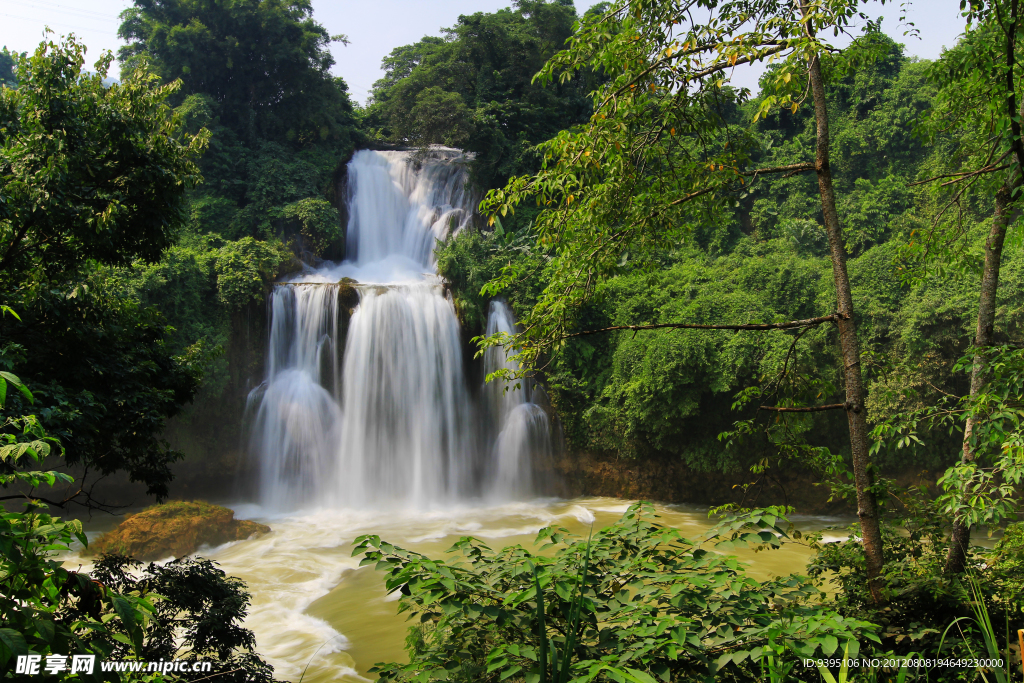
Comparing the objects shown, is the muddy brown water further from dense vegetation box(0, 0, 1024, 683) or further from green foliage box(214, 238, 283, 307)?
green foliage box(214, 238, 283, 307)

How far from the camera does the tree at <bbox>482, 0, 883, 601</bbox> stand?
3639 millimetres

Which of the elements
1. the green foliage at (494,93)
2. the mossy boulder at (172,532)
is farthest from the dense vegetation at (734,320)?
the mossy boulder at (172,532)

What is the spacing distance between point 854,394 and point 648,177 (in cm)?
197

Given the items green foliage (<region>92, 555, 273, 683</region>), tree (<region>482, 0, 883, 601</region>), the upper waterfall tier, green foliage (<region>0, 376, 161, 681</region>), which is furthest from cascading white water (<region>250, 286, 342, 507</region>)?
green foliage (<region>0, 376, 161, 681</region>)

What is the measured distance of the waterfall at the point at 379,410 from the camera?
14.1m

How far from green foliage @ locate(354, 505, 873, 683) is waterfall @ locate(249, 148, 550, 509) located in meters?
12.0

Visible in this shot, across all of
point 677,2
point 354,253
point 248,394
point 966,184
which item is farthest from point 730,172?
point 354,253

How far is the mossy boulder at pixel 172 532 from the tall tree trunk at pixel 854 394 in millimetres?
10364

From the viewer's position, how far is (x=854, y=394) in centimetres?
360

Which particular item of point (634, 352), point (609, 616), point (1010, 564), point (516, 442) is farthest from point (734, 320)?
point (609, 616)

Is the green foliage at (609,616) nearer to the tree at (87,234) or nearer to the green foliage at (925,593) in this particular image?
the green foliage at (925,593)

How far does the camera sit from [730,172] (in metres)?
3.94

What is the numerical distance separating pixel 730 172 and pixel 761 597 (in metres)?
2.66

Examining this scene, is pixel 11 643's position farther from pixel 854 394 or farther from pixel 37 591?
pixel 854 394
